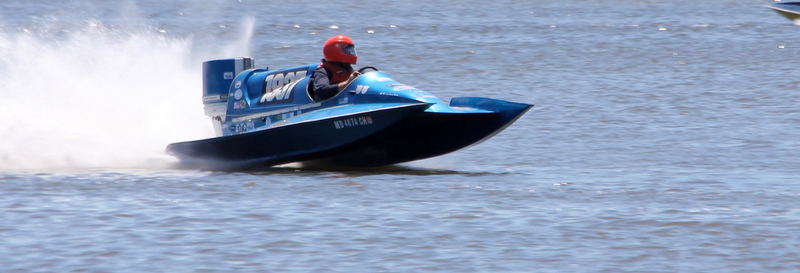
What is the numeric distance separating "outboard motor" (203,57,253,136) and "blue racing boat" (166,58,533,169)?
1.03ft

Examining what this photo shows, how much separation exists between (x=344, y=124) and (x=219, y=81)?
1.96m

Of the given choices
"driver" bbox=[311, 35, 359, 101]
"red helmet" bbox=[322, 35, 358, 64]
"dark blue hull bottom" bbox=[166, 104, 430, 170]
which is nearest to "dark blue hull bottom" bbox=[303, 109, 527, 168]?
"dark blue hull bottom" bbox=[166, 104, 430, 170]

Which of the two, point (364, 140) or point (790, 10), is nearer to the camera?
point (364, 140)

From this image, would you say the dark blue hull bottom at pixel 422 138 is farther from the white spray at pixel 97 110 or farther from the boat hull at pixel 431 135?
the white spray at pixel 97 110

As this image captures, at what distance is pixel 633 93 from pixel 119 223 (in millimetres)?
8993

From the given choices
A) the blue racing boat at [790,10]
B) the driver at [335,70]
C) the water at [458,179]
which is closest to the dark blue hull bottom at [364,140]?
the water at [458,179]

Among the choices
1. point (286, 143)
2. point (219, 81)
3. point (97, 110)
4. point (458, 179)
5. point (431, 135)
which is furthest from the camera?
point (97, 110)

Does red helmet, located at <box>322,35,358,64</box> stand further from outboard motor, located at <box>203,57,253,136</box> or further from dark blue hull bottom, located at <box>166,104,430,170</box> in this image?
outboard motor, located at <box>203,57,253,136</box>

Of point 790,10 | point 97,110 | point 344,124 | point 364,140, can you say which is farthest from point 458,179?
point 790,10

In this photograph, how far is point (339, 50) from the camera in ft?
29.1

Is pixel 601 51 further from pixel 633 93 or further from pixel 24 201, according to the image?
pixel 24 201

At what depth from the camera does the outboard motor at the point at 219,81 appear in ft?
32.5

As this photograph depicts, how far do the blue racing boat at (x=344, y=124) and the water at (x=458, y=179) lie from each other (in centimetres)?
23

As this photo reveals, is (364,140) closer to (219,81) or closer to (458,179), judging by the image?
(458,179)
